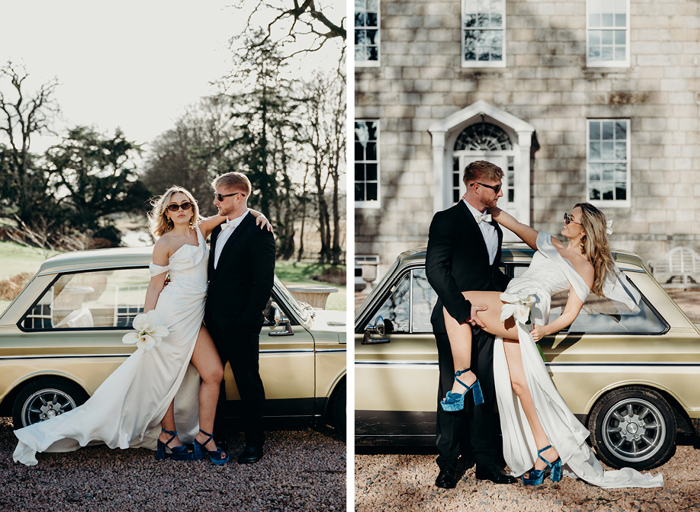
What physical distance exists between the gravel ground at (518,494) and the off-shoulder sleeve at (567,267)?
1.24m

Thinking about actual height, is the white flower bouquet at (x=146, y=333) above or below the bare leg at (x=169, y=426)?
above

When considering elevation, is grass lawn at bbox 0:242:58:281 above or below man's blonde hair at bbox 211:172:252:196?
below

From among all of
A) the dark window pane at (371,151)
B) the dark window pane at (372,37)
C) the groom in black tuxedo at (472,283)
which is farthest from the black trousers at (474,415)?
the dark window pane at (372,37)

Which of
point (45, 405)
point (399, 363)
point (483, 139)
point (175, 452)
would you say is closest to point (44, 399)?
point (45, 405)

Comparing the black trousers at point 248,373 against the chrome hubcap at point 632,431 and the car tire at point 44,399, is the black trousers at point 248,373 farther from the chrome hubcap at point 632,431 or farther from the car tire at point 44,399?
the chrome hubcap at point 632,431

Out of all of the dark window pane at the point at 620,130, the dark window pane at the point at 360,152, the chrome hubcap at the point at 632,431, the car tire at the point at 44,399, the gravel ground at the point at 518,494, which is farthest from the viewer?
the dark window pane at the point at 360,152

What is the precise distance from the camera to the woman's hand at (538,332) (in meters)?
3.85

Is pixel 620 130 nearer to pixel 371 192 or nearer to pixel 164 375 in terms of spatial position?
pixel 371 192

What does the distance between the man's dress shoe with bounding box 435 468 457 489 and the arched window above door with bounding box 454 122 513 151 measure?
600 centimetres

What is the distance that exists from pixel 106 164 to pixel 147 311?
5.17 meters

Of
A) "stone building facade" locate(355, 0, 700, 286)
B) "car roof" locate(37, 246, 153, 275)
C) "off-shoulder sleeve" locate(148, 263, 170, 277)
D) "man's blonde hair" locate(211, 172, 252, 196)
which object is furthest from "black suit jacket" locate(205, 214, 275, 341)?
"stone building facade" locate(355, 0, 700, 286)

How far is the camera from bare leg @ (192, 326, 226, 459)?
4145 millimetres

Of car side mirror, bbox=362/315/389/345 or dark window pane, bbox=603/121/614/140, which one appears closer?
car side mirror, bbox=362/315/389/345

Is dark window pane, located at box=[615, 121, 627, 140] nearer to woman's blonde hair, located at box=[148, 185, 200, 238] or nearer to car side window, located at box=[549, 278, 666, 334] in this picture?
car side window, located at box=[549, 278, 666, 334]
